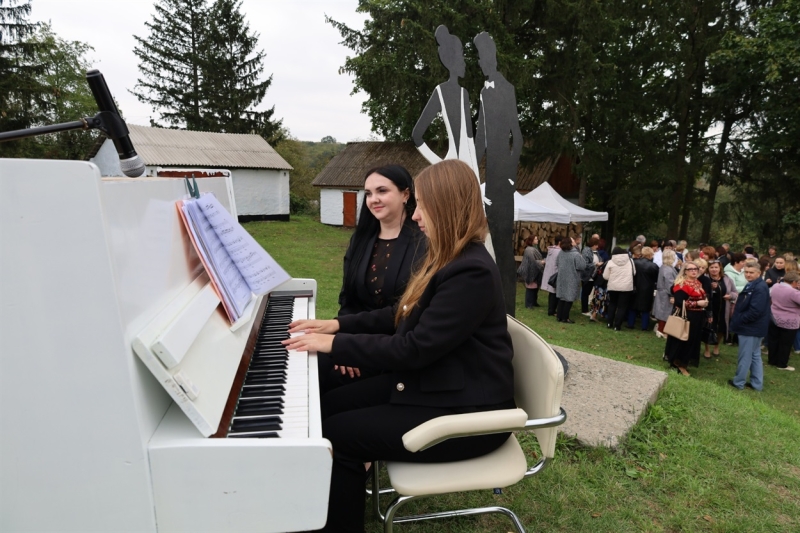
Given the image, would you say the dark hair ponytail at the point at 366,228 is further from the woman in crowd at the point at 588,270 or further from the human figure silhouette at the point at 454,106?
the woman in crowd at the point at 588,270

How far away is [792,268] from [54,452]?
1022 centimetres

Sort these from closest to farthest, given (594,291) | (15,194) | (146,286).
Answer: (15,194), (146,286), (594,291)

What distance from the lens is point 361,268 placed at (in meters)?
3.12

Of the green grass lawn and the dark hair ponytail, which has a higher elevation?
the dark hair ponytail

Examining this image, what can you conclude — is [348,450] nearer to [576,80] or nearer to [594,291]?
[594,291]

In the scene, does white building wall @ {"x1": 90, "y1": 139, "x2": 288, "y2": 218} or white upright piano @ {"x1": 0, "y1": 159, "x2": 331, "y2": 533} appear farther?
white building wall @ {"x1": 90, "y1": 139, "x2": 288, "y2": 218}

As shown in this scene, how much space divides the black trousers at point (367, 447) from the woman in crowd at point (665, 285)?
26.6 ft

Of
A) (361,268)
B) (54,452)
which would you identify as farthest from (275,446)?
(361,268)

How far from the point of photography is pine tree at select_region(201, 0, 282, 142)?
32875 millimetres

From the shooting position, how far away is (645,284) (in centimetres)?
974

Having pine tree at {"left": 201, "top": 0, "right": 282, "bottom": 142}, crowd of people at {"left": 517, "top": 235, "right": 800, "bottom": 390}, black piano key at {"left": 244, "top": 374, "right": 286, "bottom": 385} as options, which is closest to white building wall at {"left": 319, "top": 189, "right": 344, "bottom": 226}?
pine tree at {"left": 201, "top": 0, "right": 282, "bottom": 142}

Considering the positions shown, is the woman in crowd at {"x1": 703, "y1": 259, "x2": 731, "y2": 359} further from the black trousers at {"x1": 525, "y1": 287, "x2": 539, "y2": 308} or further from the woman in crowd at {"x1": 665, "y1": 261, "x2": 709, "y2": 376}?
the black trousers at {"x1": 525, "y1": 287, "x2": 539, "y2": 308}

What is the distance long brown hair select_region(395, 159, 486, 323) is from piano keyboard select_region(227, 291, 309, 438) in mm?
631

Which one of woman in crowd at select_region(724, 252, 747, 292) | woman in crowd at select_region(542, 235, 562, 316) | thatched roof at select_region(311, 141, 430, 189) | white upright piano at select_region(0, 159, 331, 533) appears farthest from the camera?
thatched roof at select_region(311, 141, 430, 189)
